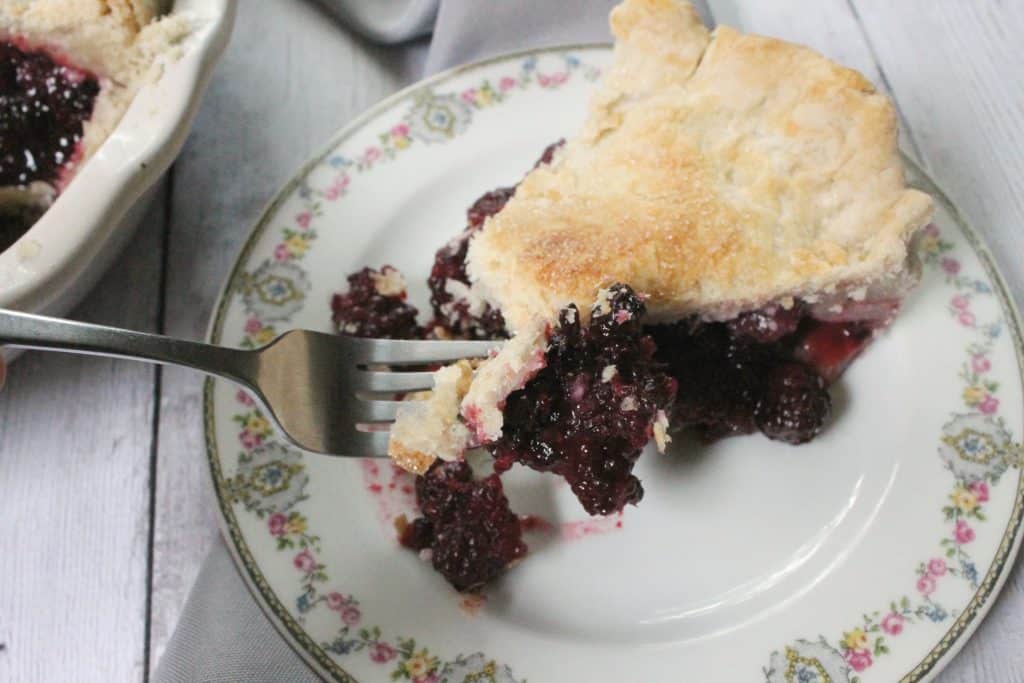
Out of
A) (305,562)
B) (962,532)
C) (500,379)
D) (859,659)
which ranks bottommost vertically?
(859,659)

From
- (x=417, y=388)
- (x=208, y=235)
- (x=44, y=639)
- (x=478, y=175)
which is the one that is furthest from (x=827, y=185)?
(x=44, y=639)

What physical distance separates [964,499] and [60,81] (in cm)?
209

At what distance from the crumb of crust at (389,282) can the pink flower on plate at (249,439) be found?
16.9 inches

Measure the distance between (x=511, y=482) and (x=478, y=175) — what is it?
804 mm

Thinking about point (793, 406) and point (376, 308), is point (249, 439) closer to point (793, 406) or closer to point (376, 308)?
point (376, 308)

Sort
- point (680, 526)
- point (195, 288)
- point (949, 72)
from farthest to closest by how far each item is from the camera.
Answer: point (949, 72) → point (195, 288) → point (680, 526)

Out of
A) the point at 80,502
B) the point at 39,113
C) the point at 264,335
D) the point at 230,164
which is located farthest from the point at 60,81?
the point at 80,502

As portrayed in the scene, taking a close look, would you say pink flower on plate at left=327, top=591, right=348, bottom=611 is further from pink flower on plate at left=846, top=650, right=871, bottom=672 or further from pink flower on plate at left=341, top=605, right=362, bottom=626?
pink flower on plate at left=846, top=650, right=871, bottom=672

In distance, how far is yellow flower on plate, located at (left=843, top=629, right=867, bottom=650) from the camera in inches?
71.3

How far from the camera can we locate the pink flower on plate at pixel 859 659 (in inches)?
70.4

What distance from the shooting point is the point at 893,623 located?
5.96ft

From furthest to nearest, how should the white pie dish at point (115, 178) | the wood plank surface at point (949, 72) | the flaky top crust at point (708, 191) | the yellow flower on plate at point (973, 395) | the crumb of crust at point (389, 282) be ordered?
1. the wood plank surface at point (949, 72)
2. the crumb of crust at point (389, 282)
3. the yellow flower on plate at point (973, 395)
4. the flaky top crust at point (708, 191)
5. the white pie dish at point (115, 178)

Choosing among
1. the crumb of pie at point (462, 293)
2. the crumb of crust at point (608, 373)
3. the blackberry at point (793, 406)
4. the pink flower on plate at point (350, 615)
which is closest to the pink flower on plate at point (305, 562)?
the pink flower on plate at point (350, 615)

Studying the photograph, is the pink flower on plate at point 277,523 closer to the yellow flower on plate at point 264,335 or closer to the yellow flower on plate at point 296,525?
the yellow flower on plate at point 296,525
